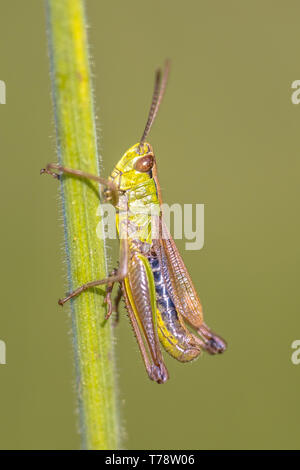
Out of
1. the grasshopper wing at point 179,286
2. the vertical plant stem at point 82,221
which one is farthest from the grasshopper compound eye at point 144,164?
the vertical plant stem at point 82,221

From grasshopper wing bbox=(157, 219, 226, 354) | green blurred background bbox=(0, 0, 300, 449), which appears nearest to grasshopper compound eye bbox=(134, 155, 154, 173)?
grasshopper wing bbox=(157, 219, 226, 354)

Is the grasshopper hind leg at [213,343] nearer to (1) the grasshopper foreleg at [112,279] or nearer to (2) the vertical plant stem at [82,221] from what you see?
(1) the grasshopper foreleg at [112,279]

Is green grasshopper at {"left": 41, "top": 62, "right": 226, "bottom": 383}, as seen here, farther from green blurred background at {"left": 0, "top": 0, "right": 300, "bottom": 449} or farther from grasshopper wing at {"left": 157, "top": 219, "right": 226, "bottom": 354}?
green blurred background at {"left": 0, "top": 0, "right": 300, "bottom": 449}

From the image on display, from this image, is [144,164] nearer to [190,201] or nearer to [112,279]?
[112,279]

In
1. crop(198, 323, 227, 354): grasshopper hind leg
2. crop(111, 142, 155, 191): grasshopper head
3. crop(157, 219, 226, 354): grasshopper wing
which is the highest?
crop(111, 142, 155, 191): grasshopper head

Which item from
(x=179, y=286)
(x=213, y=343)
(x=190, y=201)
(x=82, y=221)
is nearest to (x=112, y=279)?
(x=82, y=221)

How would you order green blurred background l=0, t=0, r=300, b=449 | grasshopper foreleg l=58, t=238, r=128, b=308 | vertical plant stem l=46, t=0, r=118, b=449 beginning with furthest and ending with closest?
green blurred background l=0, t=0, r=300, b=449 → grasshopper foreleg l=58, t=238, r=128, b=308 → vertical plant stem l=46, t=0, r=118, b=449

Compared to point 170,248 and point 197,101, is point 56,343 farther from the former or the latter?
point 197,101
